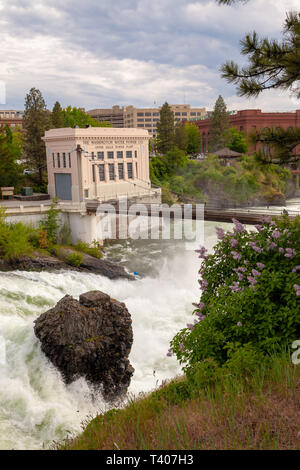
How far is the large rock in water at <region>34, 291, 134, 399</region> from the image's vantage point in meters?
12.3

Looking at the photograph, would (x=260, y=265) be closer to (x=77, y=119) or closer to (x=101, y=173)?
(x=101, y=173)

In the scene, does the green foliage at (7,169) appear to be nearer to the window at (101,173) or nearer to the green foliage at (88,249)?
the window at (101,173)

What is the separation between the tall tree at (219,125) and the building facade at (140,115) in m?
64.3

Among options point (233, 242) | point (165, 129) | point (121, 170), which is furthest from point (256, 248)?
point (165, 129)

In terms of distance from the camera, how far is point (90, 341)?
12820 mm

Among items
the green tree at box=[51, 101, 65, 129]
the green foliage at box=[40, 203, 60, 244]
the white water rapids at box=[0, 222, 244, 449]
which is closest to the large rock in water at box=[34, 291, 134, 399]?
the white water rapids at box=[0, 222, 244, 449]

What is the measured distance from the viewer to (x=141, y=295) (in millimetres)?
21859

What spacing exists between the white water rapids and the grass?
3683 mm

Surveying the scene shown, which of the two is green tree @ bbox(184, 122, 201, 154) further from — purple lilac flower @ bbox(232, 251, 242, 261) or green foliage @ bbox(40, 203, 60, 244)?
purple lilac flower @ bbox(232, 251, 242, 261)

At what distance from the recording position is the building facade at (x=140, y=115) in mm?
127000

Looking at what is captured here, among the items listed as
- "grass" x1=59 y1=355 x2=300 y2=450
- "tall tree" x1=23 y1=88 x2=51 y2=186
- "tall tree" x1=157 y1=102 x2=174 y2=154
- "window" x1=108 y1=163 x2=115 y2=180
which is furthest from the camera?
"tall tree" x1=157 y1=102 x2=174 y2=154

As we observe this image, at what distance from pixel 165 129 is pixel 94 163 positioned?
24.5 meters

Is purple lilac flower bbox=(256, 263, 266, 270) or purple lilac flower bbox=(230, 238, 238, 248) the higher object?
purple lilac flower bbox=(230, 238, 238, 248)

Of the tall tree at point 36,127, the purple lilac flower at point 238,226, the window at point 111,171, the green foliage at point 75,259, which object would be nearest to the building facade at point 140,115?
the tall tree at point 36,127
